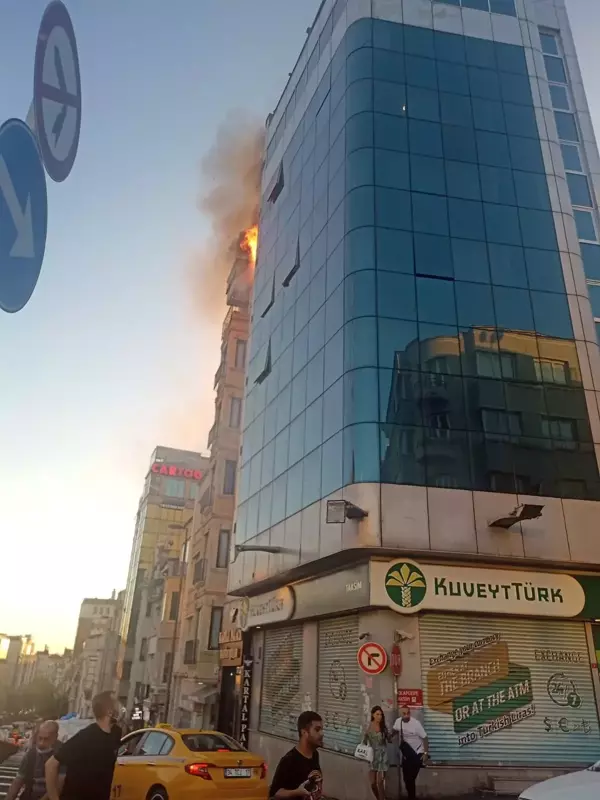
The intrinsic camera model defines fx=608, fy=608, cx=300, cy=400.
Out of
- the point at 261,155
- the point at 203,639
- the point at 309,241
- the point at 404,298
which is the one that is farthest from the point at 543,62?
the point at 203,639

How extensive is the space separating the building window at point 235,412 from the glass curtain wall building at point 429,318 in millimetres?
8717

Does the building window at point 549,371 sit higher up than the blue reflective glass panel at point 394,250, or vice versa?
the blue reflective glass panel at point 394,250

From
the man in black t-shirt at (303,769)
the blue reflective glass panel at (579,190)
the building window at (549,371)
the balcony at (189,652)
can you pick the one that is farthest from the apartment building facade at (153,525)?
the man in black t-shirt at (303,769)

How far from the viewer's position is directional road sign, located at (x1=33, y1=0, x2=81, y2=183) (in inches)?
147

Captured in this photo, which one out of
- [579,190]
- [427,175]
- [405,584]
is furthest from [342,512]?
[579,190]

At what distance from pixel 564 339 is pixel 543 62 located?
12.5 m

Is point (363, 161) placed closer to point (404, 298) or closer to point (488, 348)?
point (404, 298)

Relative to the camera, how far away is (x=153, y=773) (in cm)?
964

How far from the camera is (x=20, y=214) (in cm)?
346

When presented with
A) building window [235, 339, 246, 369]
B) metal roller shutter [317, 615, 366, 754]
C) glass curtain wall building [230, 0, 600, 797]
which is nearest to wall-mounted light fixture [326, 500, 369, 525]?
glass curtain wall building [230, 0, 600, 797]

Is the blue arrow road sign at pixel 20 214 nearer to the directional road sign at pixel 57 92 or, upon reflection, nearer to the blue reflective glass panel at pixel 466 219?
the directional road sign at pixel 57 92

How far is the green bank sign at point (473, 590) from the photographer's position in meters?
14.3

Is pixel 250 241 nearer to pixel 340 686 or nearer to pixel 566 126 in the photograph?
pixel 566 126

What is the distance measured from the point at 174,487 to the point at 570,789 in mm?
80670
